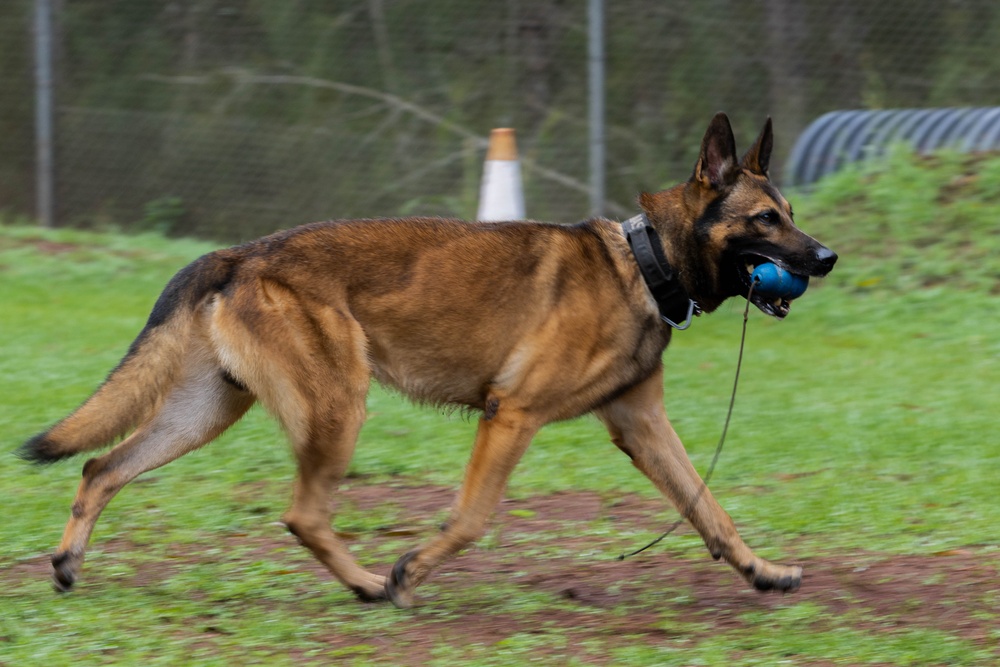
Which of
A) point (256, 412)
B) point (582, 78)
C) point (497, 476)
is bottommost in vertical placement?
point (256, 412)

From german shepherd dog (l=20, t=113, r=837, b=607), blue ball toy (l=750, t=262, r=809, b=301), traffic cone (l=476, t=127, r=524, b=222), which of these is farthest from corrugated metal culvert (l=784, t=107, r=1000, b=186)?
blue ball toy (l=750, t=262, r=809, b=301)

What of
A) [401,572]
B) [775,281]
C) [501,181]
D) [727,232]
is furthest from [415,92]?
[401,572]

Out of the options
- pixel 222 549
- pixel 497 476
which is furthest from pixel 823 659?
pixel 222 549

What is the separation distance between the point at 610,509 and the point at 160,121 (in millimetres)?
8186

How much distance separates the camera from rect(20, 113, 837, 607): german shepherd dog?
4.35 meters

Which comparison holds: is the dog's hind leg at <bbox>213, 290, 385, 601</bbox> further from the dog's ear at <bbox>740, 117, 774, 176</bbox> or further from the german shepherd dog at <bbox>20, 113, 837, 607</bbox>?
the dog's ear at <bbox>740, 117, 774, 176</bbox>

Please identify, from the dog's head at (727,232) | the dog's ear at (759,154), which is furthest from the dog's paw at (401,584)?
the dog's ear at (759,154)

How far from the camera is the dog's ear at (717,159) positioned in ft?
15.5

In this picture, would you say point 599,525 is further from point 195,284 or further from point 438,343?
point 195,284

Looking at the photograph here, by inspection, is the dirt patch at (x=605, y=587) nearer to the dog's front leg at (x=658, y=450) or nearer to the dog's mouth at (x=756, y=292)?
the dog's front leg at (x=658, y=450)

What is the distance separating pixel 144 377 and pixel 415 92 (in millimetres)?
8514

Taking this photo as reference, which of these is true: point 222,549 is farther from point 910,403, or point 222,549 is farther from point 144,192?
point 144,192

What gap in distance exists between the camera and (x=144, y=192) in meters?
12.3

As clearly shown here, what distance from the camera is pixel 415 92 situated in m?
12.6
